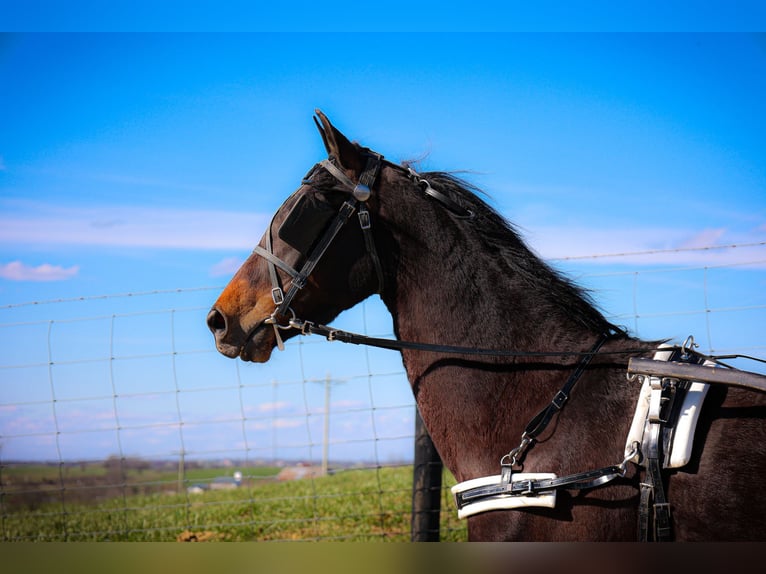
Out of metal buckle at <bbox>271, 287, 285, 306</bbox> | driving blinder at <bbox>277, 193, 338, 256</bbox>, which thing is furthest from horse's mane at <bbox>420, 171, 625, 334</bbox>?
metal buckle at <bbox>271, 287, 285, 306</bbox>

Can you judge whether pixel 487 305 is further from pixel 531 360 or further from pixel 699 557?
pixel 699 557

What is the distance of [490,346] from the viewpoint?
9.39ft

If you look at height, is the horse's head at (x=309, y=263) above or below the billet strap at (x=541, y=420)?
above

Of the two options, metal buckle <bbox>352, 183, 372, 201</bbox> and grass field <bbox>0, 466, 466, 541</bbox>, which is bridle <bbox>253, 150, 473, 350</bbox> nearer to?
metal buckle <bbox>352, 183, 372, 201</bbox>

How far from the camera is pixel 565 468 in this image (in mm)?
2539

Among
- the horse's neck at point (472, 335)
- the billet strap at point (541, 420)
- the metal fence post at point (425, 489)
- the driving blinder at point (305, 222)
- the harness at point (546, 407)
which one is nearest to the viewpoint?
the harness at point (546, 407)

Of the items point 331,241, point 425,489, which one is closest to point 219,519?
point 425,489

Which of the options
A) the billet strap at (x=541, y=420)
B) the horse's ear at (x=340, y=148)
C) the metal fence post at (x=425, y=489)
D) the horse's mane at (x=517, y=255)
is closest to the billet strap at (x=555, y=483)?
the billet strap at (x=541, y=420)

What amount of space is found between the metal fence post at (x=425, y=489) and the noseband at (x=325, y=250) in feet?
7.89

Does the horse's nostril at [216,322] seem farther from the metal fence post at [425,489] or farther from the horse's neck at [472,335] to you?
the metal fence post at [425,489]

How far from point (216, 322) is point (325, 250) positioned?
2.16 ft

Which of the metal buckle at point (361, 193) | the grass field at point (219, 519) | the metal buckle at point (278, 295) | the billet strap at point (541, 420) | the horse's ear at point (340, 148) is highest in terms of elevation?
the horse's ear at point (340, 148)

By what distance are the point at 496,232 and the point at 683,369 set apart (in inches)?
41.4

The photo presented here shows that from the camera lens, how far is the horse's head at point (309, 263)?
3012 millimetres
